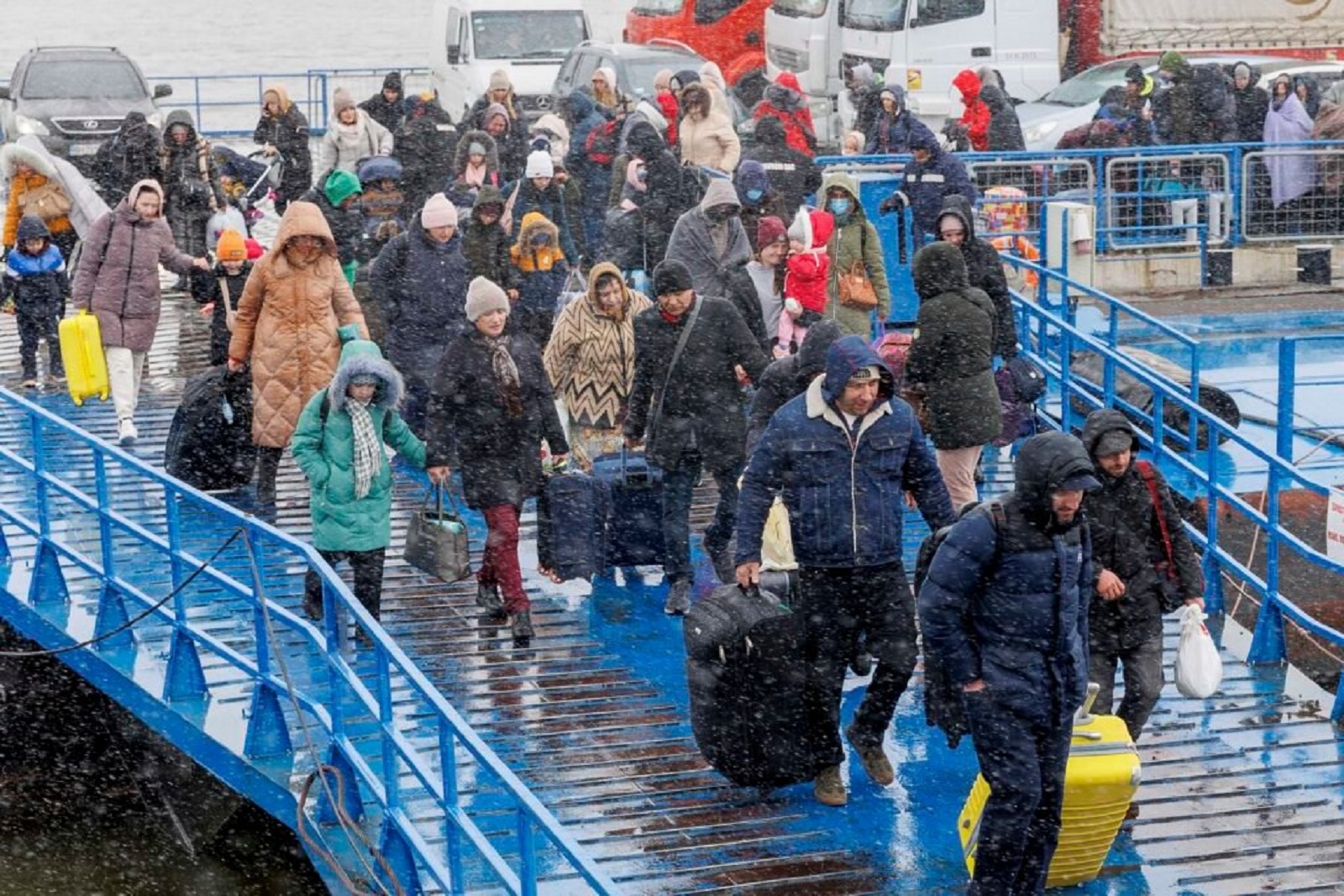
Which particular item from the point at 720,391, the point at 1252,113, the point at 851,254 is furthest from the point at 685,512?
the point at 1252,113

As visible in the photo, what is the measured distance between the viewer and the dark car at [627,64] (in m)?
21.9

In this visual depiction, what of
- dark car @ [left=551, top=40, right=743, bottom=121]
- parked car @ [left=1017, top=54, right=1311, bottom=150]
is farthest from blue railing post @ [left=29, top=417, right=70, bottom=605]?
parked car @ [left=1017, top=54, right=1311, bottom=150]

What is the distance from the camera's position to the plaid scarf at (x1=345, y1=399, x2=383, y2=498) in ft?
28.5

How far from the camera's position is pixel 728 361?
9.35 m

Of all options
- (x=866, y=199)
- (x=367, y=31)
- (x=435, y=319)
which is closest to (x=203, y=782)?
(x=435, y=319)

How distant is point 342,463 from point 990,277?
3.74m

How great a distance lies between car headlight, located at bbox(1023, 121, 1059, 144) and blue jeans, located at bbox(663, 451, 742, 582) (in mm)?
12292

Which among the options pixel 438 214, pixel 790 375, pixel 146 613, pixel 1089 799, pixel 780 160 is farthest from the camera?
pixel 780 160

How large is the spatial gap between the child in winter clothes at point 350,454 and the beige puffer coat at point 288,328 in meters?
1.72

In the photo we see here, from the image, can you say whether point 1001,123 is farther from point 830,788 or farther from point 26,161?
point 830,788

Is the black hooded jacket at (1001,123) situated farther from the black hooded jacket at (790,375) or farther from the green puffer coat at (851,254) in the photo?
the black hooded jacket at (790,375)

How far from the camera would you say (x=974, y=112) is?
19250mm

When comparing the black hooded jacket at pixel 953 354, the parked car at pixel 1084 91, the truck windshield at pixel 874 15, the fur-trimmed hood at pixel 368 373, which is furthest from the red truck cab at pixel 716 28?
the fur-trimmed hood at pixel 368 373

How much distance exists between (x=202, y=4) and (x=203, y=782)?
93124 millimetres
